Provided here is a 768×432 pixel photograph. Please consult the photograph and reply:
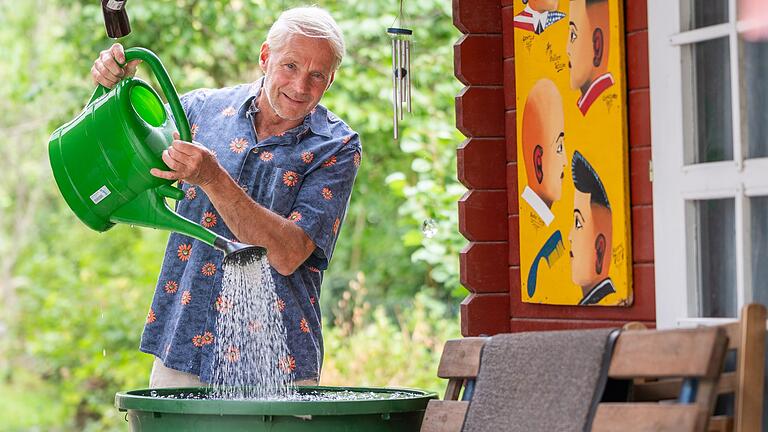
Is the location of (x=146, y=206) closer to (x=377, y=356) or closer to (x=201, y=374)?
(x=201, y=374)

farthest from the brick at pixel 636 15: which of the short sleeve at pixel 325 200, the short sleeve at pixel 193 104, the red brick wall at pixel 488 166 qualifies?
the short sleeve at pixel 193 104

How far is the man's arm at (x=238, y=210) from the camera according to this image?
8.05 ft

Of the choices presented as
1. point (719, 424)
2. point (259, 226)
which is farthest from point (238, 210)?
point (719, 424)

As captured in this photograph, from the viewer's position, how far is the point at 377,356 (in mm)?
6402

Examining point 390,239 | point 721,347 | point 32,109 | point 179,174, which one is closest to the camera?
point 721,347

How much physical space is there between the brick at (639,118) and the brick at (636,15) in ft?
0.47

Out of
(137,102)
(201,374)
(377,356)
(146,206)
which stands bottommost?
(377,356)

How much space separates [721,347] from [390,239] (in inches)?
270

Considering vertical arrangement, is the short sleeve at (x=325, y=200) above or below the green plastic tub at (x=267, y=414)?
above

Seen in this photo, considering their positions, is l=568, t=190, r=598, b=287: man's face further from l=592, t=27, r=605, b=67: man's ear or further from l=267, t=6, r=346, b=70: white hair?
l=267, t=6, r=346, b=70: white hair

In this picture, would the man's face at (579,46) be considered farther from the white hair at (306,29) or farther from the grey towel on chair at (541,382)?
the grey towel on chair at (541,382)

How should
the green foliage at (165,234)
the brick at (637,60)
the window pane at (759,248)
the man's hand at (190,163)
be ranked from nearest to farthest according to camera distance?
the window pane at (759,248) → the man's hand at (190,163) → the brick at (637,60) → the green foliage at (165,234)

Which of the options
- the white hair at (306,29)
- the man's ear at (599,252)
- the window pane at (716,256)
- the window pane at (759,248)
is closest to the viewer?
the window pane at (759,248)

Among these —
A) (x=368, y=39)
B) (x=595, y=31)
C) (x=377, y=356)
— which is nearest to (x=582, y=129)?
(x=595, y=31)
